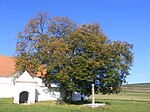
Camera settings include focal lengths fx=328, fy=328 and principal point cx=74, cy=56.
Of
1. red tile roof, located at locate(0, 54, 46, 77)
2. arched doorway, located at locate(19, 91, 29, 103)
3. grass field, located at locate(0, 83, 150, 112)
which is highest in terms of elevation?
red tile roof, located at locate(0, 54, 46, 77)

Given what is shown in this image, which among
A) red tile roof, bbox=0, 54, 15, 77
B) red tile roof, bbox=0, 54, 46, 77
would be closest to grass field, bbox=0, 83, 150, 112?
red tile roof, bbox=0, 54, 46, 77

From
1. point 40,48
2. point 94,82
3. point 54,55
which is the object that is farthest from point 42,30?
point 94,82

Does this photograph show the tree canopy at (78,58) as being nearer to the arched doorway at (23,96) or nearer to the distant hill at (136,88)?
the arched doorway at (23,96)

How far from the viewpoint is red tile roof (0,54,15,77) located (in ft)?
172

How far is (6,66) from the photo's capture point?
54.5 m

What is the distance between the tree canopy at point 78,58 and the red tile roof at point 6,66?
5794 mm

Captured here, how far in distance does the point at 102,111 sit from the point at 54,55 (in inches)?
510

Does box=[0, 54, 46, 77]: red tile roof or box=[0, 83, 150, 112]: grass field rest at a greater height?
box=[0, 54, 46, 77]: red tile roof

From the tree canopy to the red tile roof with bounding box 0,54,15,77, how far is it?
5794mm

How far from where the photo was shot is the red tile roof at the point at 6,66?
52.4m

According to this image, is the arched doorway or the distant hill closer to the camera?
the arched doorway

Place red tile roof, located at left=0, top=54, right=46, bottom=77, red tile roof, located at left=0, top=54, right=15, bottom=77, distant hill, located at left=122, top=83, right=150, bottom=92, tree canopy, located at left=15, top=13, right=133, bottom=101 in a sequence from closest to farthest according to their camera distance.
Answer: tree canopy, located at left=15, top=13, right=133, bottom=101, red tile roof, located at left=0, top=54, right=46, bottom=77, red tile roof, located at left=0, top=54, right=15, bottom=77, distant hill, located at left=122, top=83, right=150, bottom=92

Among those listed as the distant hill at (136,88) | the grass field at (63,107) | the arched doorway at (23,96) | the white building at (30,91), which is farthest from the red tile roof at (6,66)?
the distant hill at (136,88)

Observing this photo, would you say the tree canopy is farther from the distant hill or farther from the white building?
the distant hill
